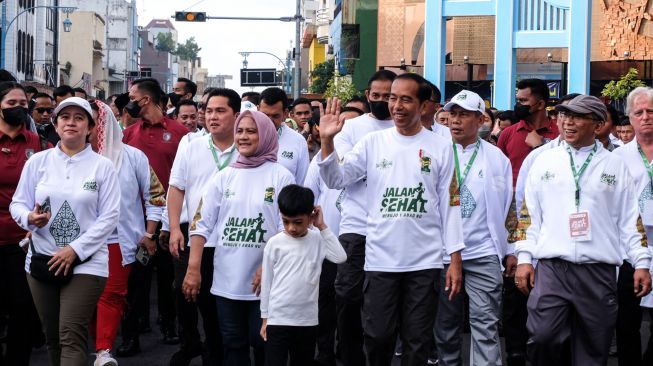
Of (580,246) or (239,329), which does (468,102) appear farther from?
(239,329)

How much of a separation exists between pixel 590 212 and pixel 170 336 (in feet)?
15.2

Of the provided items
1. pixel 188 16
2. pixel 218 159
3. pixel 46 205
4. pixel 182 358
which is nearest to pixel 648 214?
pixel 218 159

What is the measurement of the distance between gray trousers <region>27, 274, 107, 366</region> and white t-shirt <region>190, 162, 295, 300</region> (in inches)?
32.5

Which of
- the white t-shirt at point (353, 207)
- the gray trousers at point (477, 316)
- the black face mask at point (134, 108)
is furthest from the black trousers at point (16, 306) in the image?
the gray trousers at point (477, 316)

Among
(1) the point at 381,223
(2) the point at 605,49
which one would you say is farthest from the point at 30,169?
(2) the point at 605,49

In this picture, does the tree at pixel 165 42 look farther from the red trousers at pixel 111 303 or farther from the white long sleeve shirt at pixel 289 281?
the white long sleeve shirt at pixel 289 281

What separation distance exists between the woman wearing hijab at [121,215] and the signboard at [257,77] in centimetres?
3555

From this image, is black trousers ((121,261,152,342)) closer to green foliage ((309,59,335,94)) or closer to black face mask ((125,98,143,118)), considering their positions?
black face mask ((125,98,143,118))

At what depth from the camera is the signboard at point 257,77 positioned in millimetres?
44438

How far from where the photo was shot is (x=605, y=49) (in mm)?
40156

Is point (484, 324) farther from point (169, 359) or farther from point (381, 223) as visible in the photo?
point (169, 359)

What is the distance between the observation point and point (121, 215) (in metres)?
8.67

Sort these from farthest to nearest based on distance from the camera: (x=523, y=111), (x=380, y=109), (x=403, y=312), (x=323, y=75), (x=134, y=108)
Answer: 1. (x=323, y=75)
2. (x=134, y=108)
3. (x=523, y=111)
4. (x=380, y=109)
5. (x=403, y=312)

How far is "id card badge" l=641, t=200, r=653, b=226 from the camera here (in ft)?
26.2
